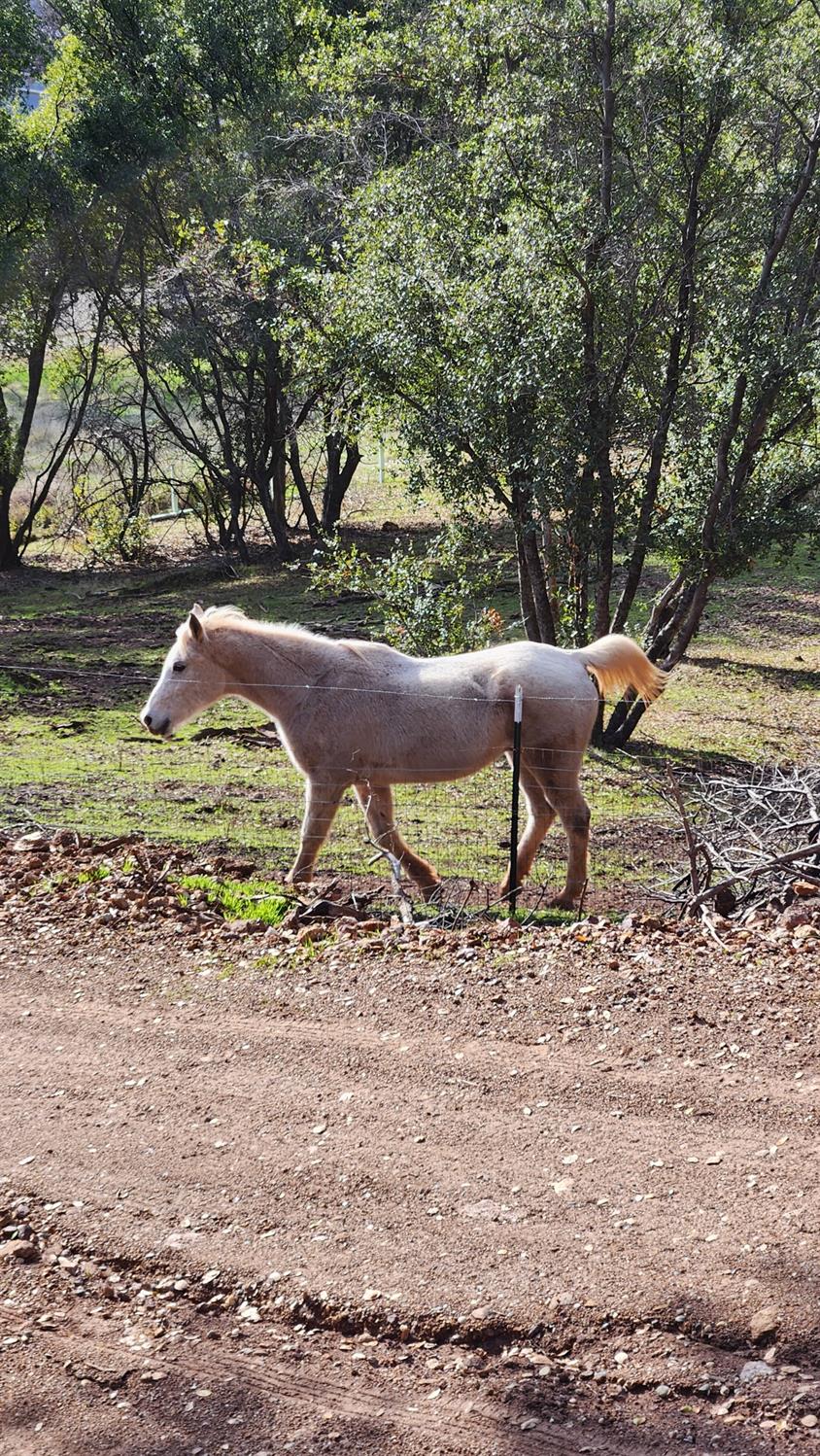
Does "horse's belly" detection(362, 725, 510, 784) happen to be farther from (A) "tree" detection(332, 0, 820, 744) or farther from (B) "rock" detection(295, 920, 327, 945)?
(A) "tree" detection(332, 0, 820, 744)

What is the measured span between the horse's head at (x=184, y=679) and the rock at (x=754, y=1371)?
242 inches

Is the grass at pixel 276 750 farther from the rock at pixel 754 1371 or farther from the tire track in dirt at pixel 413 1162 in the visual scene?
the rock at pixel 754 1371

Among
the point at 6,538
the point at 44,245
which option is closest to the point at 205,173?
the point at 44,245

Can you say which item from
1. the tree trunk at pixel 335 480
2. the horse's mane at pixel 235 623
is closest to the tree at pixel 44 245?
the tree trunk at pixel 335 480

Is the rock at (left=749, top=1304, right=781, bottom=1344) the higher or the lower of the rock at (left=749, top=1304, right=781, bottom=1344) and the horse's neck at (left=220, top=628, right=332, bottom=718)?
the lower

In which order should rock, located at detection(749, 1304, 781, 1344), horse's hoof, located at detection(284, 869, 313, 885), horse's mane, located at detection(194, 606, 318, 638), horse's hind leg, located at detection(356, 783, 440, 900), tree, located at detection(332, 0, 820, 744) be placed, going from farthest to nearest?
tree, located at detection(332, 0, 820, 744) < horse's mane, located at detection(194, 606, 318, 638) < horse's hind leg, located at detection(356, 783, 440, 900) < horse's hoof, located at detection(284, 869, 313, 885) < rock, located at detection(749, 1304, 781, 1344)

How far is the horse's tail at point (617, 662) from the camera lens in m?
9.06

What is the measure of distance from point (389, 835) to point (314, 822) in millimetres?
540

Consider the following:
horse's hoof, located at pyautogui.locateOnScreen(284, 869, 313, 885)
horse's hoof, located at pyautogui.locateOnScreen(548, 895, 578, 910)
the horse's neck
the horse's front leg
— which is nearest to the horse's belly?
the horse's front leg

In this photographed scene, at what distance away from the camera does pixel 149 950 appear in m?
7.13

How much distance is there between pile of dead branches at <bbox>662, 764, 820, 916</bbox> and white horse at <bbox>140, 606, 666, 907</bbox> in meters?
1.00

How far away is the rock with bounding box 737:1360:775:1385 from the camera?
3721 mm

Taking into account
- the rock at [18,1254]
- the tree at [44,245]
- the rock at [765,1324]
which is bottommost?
the rock at [18,1254]

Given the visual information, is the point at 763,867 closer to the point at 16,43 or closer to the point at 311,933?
the point at 311,933
